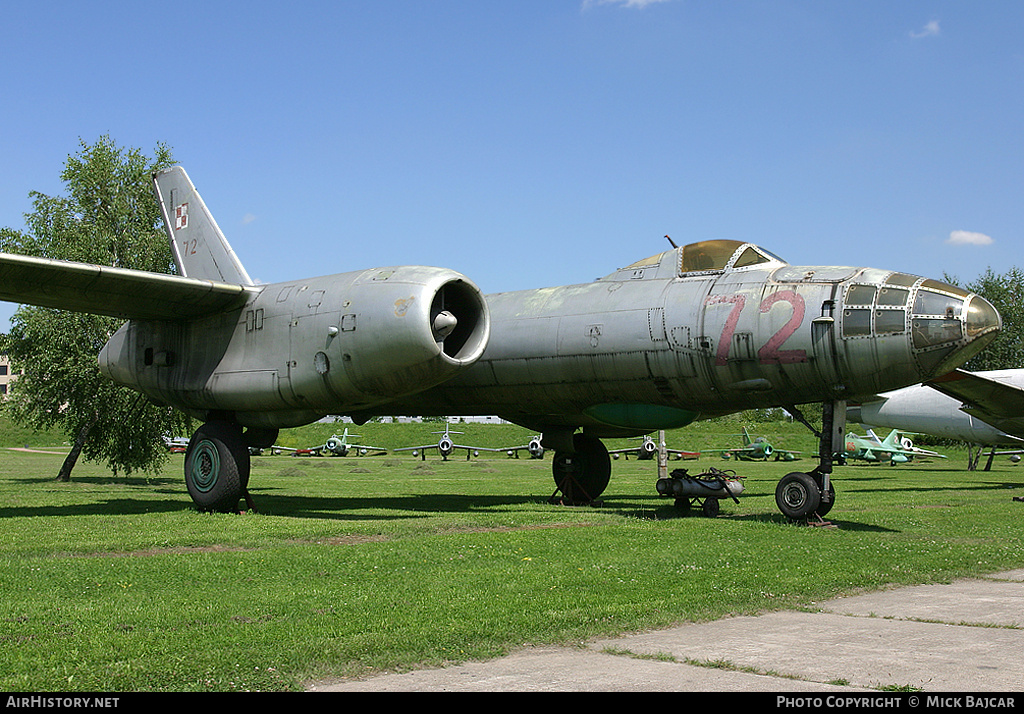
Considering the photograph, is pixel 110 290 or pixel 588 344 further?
pixel 588 344

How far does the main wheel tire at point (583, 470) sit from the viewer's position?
1703 cm

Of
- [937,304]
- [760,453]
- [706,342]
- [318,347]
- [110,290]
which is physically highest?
[110,290]

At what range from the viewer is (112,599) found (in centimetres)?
671

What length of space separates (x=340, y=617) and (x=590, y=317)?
8.52 metres

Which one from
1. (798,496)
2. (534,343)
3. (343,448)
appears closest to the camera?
(798,496)

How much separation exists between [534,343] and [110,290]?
6.41 m

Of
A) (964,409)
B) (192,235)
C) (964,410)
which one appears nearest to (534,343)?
(192,235)

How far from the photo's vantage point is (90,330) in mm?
24234

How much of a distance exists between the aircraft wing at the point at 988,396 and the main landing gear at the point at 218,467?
18004mm

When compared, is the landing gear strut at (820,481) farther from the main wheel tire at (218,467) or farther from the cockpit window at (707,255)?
the main wheel tire at (218,467)

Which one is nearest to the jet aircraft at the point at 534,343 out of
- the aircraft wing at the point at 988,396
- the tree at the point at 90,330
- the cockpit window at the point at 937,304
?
the cockpit window at the point at 937,304

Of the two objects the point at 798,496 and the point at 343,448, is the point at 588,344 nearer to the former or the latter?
the point at 798,496
